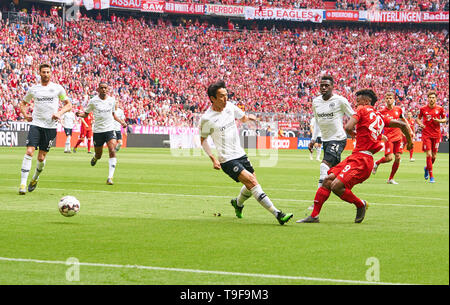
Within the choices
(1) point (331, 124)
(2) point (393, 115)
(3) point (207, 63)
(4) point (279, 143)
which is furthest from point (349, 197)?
(3) point (207, 63)

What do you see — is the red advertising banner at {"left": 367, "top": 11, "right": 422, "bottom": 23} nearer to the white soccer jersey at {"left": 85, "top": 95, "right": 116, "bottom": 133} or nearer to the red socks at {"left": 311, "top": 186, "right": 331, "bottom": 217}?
the white soccer jersey at {"left": 85, "top": 95, "right": 116, "bottom": 133}

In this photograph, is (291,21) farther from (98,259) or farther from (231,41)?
(98,259)

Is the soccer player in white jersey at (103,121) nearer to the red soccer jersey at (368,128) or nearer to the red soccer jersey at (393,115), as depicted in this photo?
the red soccer jersey at (393,115)

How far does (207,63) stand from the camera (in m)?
64.2

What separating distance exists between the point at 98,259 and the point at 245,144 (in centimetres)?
4713

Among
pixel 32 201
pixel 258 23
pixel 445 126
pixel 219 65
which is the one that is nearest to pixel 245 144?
pixel 219 65

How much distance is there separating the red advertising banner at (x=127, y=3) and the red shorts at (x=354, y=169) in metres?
55.0

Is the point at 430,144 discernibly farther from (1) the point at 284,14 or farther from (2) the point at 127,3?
(1) the point at 284,14

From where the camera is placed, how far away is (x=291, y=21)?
73125 millimetres

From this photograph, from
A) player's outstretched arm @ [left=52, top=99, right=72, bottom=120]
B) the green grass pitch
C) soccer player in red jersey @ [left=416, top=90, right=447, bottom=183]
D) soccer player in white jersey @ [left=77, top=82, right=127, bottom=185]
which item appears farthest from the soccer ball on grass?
soccer player in red jersey @ [left=416, top=90, right=447, bottom=183]

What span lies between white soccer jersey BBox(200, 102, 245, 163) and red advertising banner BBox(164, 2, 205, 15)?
5727cm

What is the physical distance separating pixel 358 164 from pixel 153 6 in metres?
56.7

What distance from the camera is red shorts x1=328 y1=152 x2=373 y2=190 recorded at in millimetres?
10766

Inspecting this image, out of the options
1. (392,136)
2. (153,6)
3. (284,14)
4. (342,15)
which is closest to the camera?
(392,136)
